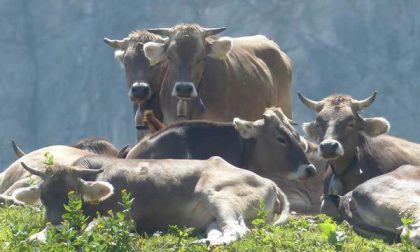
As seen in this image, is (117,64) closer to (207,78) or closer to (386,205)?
(207,78)

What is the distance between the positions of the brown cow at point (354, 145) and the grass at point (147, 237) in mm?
2358

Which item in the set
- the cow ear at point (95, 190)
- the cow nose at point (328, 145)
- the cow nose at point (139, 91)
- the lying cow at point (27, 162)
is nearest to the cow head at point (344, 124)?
the cow nose at point (328, 145)

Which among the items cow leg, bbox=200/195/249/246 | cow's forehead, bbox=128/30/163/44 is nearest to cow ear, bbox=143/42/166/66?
cow's forehead, bbox=128/30/163/44

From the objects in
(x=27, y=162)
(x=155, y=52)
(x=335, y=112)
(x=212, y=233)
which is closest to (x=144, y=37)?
(x=155, y=52)

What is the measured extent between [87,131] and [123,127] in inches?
86.9

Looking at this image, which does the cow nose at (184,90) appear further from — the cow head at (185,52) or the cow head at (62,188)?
the cow head at (62,188)

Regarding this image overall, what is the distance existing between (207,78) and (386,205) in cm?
636

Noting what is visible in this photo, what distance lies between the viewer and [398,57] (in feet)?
260

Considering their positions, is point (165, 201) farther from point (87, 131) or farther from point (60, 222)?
point (87, 131)

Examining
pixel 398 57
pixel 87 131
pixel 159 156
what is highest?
pixel 159 156

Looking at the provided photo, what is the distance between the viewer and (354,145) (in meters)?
17.1

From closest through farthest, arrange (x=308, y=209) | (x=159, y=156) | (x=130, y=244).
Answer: (x=130, y=244), (x=159, y=156), (x=308, y=209)

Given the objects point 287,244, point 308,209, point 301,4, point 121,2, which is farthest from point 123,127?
point 287,244

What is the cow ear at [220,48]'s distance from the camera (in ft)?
65.1
